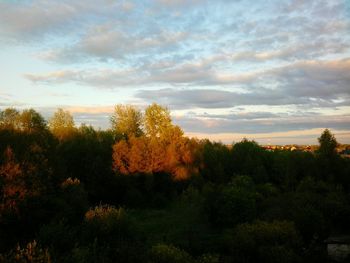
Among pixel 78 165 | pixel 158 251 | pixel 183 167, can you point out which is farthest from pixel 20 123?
pixel 158 251

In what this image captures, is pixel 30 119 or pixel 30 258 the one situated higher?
pixel 30 119

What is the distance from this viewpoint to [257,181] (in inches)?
2936

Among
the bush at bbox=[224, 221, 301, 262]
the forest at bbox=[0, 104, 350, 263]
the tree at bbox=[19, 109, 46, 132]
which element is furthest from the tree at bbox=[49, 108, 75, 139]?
the bush at bbox=[224, 221, 301, 262]

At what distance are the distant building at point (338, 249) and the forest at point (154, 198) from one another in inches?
41.9

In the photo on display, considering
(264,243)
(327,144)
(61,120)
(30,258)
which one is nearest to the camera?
(30,258)

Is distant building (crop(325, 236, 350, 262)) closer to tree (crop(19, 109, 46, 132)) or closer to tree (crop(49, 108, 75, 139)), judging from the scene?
tree (crop(19, 109, 46, 132))

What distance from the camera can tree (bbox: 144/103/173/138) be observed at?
77000 millimetres

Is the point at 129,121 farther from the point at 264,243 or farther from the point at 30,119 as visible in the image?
the point at 264,243

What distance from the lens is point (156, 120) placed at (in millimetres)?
78250

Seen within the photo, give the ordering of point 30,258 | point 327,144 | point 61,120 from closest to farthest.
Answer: point 30,258
point 327,144
point 61,120

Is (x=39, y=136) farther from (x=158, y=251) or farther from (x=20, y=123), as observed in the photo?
(x=158, y=251)

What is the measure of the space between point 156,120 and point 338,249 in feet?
168

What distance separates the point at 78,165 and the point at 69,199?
69.2 feet

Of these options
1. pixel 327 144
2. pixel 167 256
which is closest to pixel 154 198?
pixel 327 144
